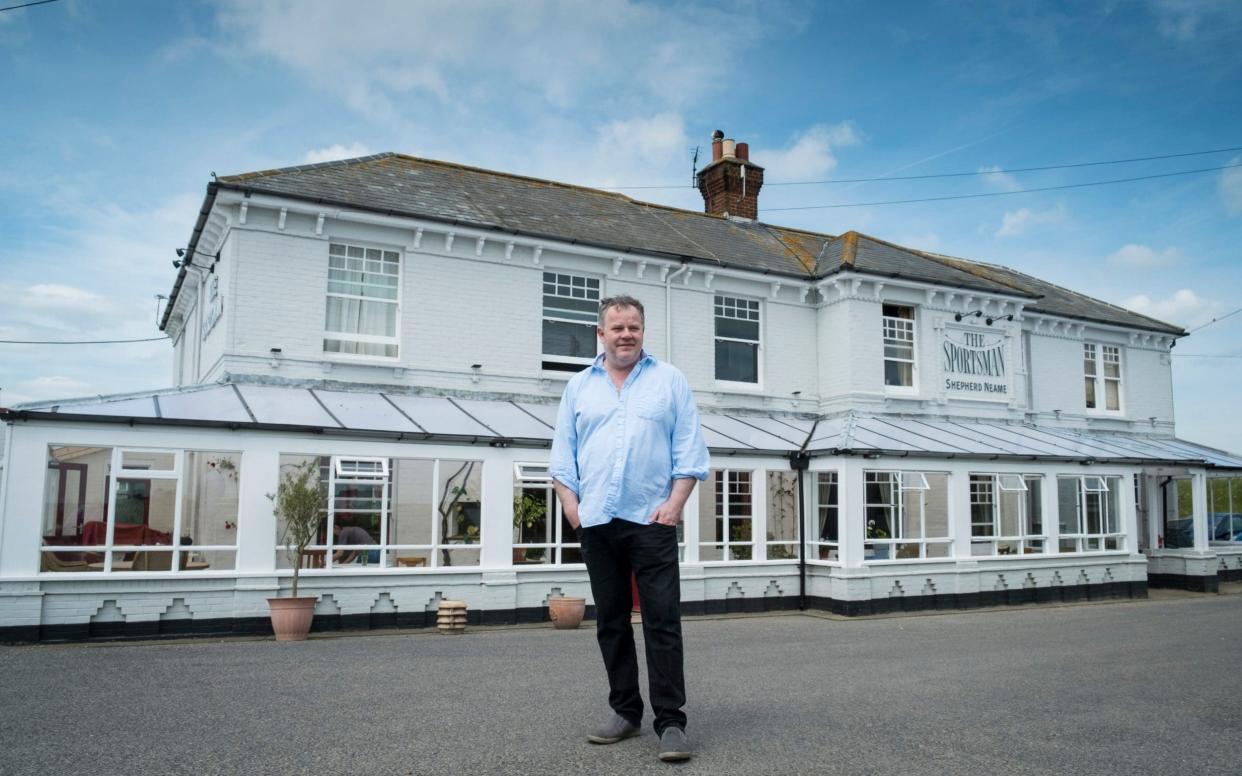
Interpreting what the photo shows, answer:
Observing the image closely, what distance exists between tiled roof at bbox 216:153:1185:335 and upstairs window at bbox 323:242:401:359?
814 mm

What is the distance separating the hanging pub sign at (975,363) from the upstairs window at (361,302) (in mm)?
9961

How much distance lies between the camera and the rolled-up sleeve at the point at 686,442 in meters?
4.38

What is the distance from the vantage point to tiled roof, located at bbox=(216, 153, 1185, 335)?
1373cm

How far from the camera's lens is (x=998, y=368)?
18.2m

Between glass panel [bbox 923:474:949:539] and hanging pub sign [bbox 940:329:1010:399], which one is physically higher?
hanging pub sign [bbox 940:329:1010:399]

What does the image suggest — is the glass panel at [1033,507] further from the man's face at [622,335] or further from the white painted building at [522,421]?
the man's face at [622,335]

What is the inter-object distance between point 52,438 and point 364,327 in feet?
14.8

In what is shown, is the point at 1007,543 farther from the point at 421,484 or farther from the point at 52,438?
the point at 52,438

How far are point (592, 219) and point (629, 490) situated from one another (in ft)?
41.1

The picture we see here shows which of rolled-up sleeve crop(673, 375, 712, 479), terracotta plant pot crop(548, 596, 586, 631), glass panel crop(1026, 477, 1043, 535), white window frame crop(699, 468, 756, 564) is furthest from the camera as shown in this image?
glass panel crop(1026, 477, 1043, 535)

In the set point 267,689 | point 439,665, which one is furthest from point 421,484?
point 267,689

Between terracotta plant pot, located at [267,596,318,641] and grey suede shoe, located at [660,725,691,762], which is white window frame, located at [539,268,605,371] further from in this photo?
grey suede shoe, located at [660,725,691,762]

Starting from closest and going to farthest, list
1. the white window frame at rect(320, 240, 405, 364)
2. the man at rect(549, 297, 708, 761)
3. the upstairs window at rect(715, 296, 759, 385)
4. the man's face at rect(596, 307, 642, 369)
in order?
the man at rect(549, 297, 708, 761), the man's face at rect(596, 307, 642, 369), the white window frame at rect(320, 240, 405, 364), the upstairs window at rect(715, 296, 759, 385)

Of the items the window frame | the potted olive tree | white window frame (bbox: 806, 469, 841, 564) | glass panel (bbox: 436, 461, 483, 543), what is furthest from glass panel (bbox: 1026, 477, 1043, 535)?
the potted olive tree
